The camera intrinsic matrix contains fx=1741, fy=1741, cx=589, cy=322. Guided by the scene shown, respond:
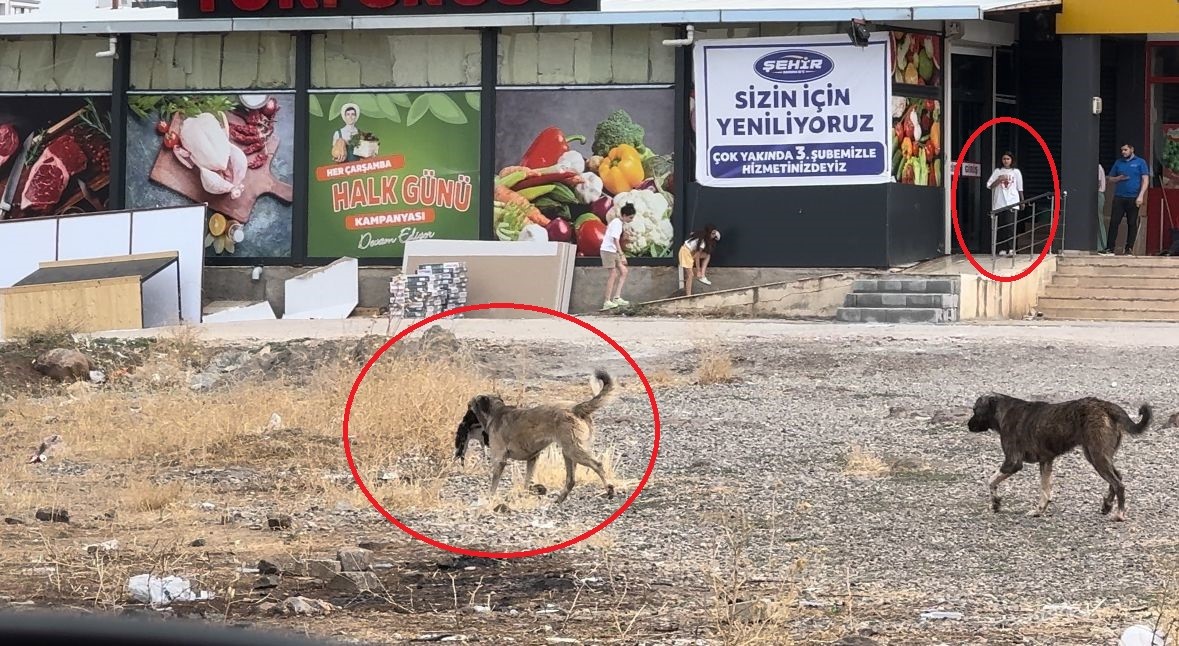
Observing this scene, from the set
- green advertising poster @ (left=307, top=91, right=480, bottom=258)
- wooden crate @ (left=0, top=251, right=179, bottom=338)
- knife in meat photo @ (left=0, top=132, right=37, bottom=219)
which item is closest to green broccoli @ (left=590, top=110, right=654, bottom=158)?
green advertising poster @ (left=307, top=91, right=480, bottom=258)

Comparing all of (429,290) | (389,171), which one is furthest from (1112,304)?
(389,171)

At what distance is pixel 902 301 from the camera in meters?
22.8

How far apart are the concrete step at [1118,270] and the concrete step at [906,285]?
2.59 meters

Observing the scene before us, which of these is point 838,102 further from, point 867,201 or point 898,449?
point 898,449

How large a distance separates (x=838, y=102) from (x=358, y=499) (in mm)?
15563

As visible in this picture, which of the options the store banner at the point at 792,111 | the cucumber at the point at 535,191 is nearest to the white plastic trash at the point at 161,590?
the store banner at the point at 792,111

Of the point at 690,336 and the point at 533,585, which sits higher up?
the point at 690,336

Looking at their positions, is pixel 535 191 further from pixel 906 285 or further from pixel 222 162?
pixel 906 285

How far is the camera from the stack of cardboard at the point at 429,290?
2497 cm

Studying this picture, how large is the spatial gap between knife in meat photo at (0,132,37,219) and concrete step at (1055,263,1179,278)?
15.8m

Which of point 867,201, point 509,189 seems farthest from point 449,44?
point 867,201

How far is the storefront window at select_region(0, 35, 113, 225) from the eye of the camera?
88.8 ft

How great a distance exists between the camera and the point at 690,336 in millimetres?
20094

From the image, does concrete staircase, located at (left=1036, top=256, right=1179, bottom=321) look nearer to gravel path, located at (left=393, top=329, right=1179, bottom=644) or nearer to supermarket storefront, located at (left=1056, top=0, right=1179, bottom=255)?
supermarket storefront, located at (left=1056, top=0, right=1179, bottom=255)
